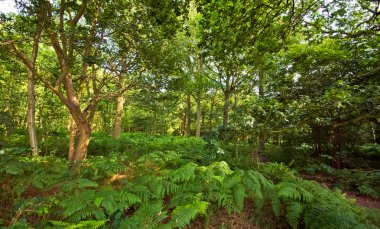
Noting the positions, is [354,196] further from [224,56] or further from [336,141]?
[224,56]

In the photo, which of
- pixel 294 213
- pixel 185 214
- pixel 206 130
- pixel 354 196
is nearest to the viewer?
pixel 185 214

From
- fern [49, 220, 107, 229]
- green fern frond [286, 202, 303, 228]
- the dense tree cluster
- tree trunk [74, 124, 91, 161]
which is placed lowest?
green fern frond [286, 202, 303, 228]

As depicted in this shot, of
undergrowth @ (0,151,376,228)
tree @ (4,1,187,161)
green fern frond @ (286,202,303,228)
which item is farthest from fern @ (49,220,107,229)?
tree @ (4,1,187,161)

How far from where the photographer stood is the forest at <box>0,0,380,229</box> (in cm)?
317

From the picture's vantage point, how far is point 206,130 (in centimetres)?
703

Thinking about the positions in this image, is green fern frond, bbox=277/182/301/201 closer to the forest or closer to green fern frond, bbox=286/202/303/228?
the forest

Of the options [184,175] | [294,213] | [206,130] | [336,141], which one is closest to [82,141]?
[206,130]

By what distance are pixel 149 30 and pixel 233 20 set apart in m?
2.38

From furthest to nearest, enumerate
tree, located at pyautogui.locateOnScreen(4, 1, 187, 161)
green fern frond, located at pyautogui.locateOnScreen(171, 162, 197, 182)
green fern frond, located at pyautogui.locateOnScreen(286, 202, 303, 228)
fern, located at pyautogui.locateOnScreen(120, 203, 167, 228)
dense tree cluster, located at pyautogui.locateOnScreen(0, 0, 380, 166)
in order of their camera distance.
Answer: dense tree cluster, located at pyautogui.locateOnScreen(0, 0, 380, 166) < tree, located at pyautogui.locateOnScreen(4, 1, 187, 161) < green fern frond, located at pyautogui.locateOnScreen(171, 162, 197, 182) < green fern frond, located at pyautogui.locateOnScreen(286, 202, 303, 228) < fern, located at pyautogui.locateOnScreen(120, 203, 167, 228)

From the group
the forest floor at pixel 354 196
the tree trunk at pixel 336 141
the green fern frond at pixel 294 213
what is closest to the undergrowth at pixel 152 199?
the green fern frond at pixel 294 213

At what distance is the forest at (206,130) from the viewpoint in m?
3.17

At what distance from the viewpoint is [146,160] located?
4969 mm

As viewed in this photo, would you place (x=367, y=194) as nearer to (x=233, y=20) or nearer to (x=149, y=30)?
(x=233, y=20)

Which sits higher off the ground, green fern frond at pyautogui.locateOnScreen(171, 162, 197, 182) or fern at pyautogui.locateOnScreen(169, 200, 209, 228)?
green fern frond at pyautogui.locateOnScreen(171, 162, 197, 182)
